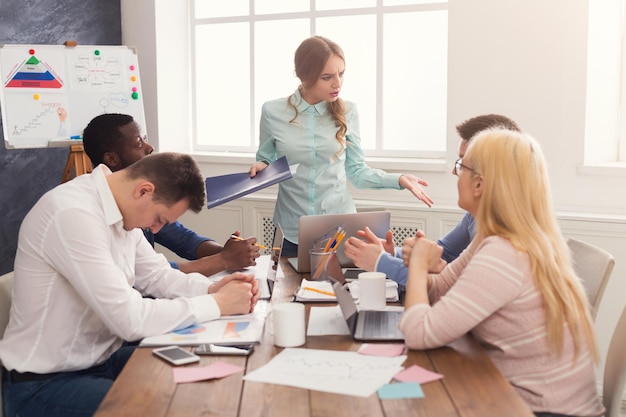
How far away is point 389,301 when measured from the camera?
7.47 ft

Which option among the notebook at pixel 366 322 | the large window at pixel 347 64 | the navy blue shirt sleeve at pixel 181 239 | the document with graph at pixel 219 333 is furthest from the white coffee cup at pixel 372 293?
the large window at pixel 347 64

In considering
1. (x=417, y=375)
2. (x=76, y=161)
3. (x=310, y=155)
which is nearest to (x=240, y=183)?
(x=310, y=155)

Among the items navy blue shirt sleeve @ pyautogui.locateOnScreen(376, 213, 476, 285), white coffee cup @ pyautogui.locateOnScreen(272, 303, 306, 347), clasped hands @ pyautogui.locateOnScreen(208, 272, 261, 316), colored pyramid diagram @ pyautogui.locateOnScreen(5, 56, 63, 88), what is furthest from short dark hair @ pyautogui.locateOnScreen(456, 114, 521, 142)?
colored pyramid diagram @ pyautogui.locateOnScreen(5, 56, 63, 88)

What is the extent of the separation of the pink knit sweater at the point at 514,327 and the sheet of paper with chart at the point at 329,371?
12 centimetres

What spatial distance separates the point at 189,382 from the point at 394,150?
2981 millimetres

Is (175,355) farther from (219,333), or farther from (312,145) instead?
(312,145)

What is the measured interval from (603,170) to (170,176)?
2.38 m

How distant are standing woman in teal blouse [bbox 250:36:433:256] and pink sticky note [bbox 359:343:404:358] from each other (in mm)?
1434

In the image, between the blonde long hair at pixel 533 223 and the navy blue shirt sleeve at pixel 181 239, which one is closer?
the blonde long hair at pixel 533 223

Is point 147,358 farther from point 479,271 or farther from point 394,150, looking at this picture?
point 394,150

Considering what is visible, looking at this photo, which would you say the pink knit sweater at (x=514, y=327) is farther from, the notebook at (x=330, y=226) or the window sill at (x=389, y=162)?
the window sill at (x=389, y=162)

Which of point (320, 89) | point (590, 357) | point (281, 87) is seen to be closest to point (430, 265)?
point (590, 357)

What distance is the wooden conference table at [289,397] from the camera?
1.45 meters

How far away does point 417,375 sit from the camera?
1.63 m
